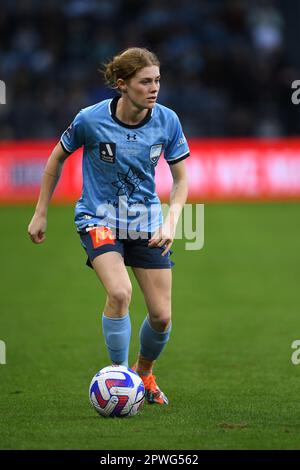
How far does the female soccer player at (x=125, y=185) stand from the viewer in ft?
21.3

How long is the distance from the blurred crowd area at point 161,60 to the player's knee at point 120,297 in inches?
628

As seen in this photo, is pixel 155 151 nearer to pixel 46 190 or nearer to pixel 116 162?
pixel 116 162

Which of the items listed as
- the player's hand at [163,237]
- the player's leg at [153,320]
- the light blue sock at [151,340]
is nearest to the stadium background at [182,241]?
the player's leg at [153,320]

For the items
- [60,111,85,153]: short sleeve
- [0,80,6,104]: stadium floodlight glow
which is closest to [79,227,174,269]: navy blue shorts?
[60,111,85,153]: short sleeve

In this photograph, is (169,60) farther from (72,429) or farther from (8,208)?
(72,429)

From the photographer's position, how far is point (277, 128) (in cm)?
2331

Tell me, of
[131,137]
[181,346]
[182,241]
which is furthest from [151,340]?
[182,241]

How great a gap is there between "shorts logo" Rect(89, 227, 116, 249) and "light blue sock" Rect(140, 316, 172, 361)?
2.22 ft

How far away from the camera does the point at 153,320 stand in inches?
267

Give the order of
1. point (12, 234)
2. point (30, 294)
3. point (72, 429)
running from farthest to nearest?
point (12, 234) < point (30, 294) < point (72, 429)

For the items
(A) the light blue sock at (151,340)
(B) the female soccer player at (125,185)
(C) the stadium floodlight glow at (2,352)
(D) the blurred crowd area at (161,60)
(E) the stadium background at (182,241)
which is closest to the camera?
(E) the stadium background at (182,241)

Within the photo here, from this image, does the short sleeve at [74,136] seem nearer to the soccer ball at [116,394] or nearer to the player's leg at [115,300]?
the player's leg at [115,300]
